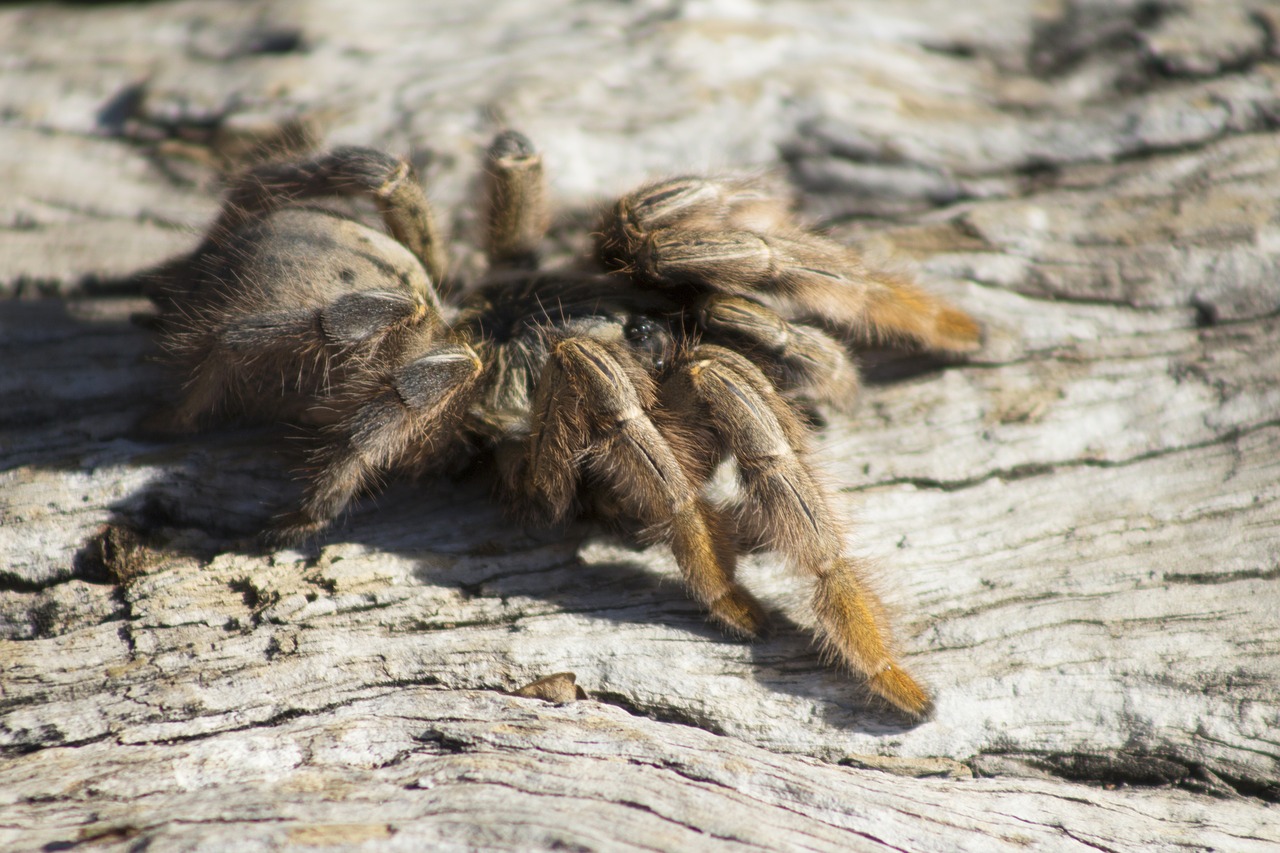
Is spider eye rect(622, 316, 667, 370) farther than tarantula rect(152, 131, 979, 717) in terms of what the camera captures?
Yes

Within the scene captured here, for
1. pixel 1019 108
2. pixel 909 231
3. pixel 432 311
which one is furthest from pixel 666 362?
pixel 1019 108

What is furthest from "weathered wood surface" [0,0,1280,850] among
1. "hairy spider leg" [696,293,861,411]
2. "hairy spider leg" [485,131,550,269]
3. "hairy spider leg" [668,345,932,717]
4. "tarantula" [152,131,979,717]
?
"hairy spider leg" [485,131,550,269]

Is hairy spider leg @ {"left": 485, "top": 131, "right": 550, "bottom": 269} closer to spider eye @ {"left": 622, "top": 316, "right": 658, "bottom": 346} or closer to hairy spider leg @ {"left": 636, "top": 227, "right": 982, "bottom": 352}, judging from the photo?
hairy spider leg @ {"left": 636, "top": 227, "right": 982, "bottom": 352}

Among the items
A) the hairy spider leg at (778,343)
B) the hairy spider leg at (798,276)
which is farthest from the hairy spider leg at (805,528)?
the hairy spider leg at (798,276)

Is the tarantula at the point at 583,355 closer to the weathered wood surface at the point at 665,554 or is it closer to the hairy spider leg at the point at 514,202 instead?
the hairy spider leg at the point at 514,202

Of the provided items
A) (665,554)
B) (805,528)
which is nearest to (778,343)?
(805,528)
